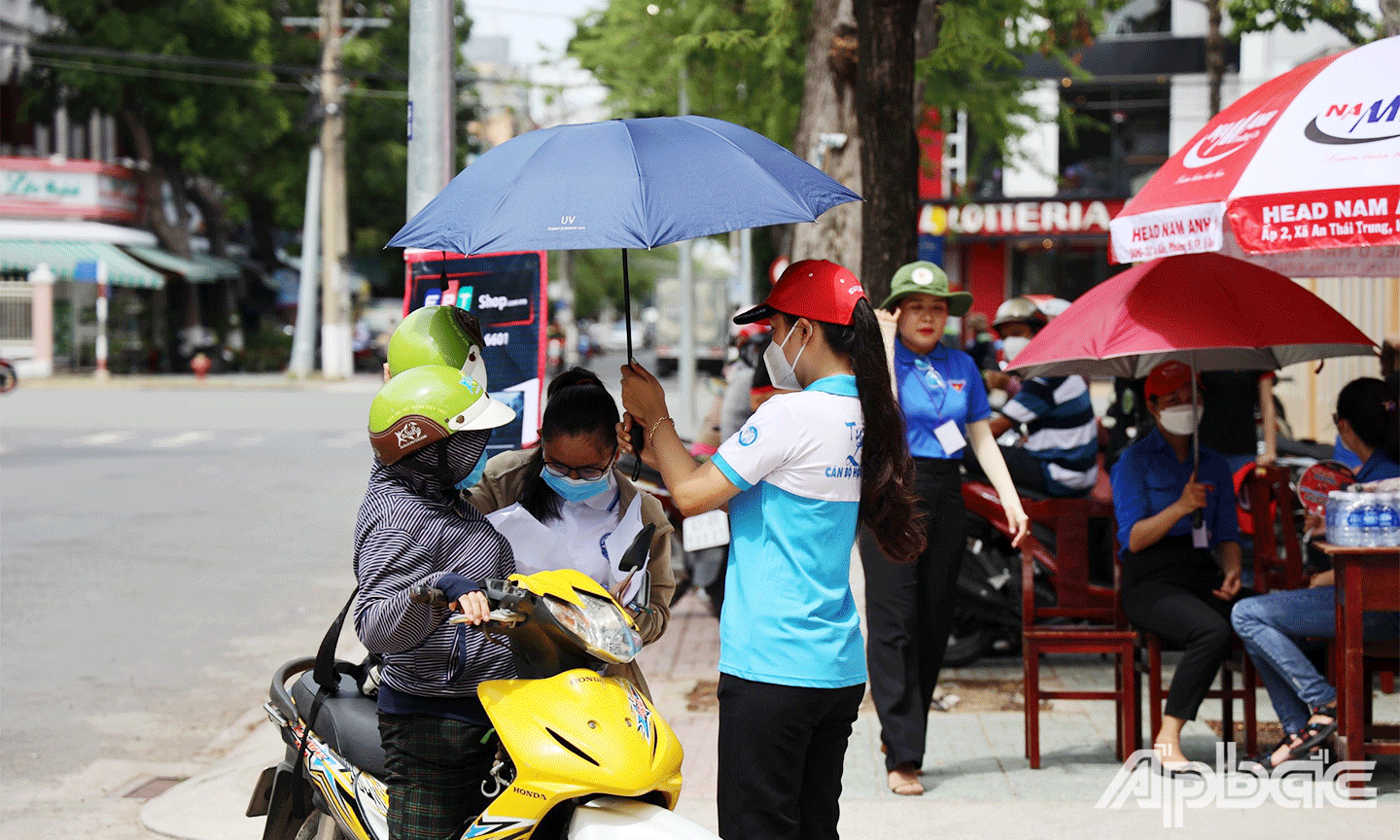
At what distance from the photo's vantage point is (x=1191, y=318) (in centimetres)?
515

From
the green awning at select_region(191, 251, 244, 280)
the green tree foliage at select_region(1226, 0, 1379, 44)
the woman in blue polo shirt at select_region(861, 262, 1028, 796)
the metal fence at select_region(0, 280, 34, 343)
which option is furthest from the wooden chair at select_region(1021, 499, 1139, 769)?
the green awning at select_region(191, 251, 244, 280)

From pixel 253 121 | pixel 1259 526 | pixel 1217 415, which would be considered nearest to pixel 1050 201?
pixel 253 121

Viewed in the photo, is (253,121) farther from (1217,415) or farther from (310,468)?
(1217,415)

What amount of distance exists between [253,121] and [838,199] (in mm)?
35715

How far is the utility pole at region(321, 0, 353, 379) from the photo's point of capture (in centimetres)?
3556

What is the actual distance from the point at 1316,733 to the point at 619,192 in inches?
135

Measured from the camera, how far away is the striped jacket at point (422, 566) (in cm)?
305

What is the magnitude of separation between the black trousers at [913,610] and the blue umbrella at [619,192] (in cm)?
191

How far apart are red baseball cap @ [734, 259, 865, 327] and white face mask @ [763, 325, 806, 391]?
0.06 metres

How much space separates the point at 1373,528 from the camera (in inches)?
188

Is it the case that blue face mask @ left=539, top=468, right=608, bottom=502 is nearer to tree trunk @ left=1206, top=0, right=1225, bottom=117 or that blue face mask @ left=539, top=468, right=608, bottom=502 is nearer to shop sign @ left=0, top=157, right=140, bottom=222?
tree trunk @ left=1206, top=0, right=1225, bottom=117

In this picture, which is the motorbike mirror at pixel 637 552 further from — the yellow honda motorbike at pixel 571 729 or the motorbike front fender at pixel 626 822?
the motorbike front fender at pixel 626 822

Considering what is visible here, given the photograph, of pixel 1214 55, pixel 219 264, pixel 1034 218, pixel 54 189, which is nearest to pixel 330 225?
pixel 54 189

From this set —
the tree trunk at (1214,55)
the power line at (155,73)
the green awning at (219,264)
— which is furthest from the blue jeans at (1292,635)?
the green awning at (219,264)
